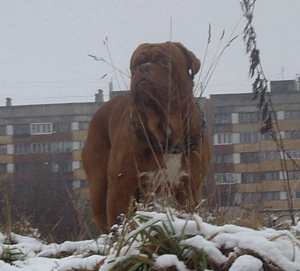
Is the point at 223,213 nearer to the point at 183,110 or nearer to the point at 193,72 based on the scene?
the point at 183,110

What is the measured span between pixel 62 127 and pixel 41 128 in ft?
6.71

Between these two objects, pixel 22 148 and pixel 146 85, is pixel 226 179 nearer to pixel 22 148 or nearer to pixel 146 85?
pixel 146 85

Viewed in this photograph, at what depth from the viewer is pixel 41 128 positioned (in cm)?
3847

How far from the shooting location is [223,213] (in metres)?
2.85

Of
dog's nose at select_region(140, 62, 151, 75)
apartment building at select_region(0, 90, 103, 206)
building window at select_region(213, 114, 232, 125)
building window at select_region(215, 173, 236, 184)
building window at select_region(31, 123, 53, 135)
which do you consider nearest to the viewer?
building window at select_region(215, 173, 236, 184)

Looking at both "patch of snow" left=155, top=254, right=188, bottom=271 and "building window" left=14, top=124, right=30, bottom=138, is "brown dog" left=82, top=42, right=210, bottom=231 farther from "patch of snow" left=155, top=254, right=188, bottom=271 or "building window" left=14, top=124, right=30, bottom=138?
"building window" left=14, top=124, right=30, bottom=138

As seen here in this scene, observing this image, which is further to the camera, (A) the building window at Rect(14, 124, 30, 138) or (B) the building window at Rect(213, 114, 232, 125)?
(A) the building window at Rect(14, 124, 30, 138)

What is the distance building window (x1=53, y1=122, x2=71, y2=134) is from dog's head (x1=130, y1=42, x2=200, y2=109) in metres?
32.6

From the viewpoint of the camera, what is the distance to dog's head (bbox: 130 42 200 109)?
163 inches

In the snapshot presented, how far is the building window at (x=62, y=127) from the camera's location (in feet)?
121

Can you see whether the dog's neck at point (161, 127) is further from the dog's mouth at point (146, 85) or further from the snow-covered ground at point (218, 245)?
the snow-covered ground at point (218, 245)

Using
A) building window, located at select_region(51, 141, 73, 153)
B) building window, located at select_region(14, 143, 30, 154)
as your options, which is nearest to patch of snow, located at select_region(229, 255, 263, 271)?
building window, located at select_region(51, 141, 73, 153)

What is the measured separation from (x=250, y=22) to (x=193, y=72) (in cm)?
135

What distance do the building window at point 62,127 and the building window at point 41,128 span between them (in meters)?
0.60
